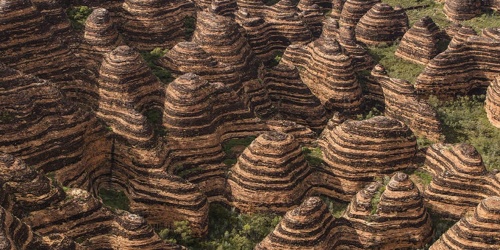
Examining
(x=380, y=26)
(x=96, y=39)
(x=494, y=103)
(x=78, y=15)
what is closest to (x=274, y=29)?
(x=380, y=26)

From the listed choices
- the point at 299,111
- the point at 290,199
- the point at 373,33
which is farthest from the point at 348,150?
the point at 373,33

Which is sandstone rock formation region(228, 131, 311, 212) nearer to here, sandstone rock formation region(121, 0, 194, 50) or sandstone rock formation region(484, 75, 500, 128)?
sandstone rock formation region(121, 0, 194, 50)

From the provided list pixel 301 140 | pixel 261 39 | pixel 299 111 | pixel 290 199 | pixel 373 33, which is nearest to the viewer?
pixel 290 199

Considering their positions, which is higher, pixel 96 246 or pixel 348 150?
pixel 348 150

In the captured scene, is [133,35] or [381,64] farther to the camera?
[381,64]

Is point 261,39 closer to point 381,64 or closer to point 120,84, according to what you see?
point 381,64

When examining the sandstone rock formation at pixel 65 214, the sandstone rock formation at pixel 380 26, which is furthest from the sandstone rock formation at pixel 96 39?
the sandstone rock formation at pixel 380 26

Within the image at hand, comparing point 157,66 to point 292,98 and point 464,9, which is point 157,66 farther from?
point 464,9
